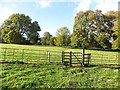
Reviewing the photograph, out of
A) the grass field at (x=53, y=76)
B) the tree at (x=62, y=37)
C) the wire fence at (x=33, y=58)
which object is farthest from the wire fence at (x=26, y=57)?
the tree at (x=62, y=37)

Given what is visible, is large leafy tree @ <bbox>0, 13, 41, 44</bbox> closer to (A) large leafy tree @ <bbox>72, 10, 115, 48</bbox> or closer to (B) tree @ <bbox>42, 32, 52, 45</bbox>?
(B) tree @ <bbox>42, 32, 52, 45</bbox>

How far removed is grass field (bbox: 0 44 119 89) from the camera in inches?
722

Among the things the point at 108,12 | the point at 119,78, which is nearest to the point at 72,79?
the point at 119,78

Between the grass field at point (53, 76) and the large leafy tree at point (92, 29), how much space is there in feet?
148

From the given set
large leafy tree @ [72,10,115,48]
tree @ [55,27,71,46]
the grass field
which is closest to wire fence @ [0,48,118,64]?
the grass field

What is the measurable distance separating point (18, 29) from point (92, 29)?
925 inches

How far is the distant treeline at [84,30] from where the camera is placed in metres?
68.9

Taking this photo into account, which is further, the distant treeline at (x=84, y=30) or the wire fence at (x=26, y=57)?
the distant treeline at (x=84, y=30)

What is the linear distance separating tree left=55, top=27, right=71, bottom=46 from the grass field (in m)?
64.5

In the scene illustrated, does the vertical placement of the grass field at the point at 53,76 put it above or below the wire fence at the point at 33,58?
below

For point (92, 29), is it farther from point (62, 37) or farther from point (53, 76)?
point (53, 76)

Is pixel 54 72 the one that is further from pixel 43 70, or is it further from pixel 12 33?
pixel 12 33

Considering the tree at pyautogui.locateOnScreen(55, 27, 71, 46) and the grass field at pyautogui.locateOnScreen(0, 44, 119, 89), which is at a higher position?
the tree at pyautogui.locateOnScreen(55, 27, 71, 46)

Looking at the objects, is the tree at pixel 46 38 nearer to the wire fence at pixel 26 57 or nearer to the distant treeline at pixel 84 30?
the distant treeline at pixel 84 30
